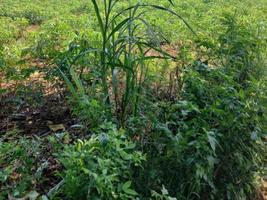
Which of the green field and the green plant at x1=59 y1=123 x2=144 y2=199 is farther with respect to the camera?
the green field

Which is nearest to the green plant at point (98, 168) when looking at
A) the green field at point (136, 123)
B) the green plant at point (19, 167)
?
the green field at point (136, 123)

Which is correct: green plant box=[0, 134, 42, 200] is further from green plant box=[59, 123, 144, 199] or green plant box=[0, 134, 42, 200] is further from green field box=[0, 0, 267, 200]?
green plant box=[59, 123, 144, 199]

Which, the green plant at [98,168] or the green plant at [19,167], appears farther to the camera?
the green plant at [19,167]

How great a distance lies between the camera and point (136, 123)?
8.52 feet

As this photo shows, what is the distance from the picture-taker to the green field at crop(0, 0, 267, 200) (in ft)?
6.86

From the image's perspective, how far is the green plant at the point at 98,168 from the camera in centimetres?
189

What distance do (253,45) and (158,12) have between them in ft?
15.0

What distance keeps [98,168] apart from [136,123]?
697 millimetres

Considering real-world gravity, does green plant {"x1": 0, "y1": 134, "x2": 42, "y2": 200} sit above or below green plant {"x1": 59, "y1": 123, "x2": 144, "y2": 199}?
below

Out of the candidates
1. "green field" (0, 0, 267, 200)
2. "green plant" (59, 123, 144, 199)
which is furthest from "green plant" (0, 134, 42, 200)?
"green plant" (59, 123, 144, 199)

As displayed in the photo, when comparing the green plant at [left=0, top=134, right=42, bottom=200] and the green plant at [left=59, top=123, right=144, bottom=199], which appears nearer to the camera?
the green plant at [left=59, top=123, right=144, bottom=199]

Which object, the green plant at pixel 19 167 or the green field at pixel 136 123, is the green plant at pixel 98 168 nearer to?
the green field at pixel 136 123

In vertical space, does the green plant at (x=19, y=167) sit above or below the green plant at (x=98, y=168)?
below

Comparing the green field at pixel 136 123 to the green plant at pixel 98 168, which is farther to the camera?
the green field at pixel 136 123
